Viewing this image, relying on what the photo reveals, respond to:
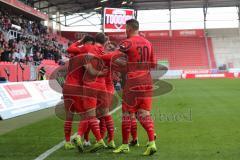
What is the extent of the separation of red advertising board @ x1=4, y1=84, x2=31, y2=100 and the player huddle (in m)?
6.95

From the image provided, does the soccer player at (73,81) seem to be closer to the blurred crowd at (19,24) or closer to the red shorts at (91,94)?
the red shorts at (91,94)

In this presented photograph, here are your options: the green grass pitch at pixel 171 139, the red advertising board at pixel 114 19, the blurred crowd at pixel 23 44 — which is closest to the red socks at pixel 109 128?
the green grass pitch at pixel 171 139

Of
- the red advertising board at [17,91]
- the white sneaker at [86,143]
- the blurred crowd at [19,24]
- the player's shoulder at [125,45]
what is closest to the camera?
the player's shoulder at [125,45]

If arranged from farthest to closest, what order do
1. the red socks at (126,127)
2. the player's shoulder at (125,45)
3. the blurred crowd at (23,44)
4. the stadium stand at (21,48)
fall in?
1. the blurred crowd at (23,44)
2. the stadium stand at (21,48)
3. the red socks at (126,127)
4. the player's shoulder at (125,45)

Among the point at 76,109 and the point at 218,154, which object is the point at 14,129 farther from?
the point at 218,154

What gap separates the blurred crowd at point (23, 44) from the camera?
24953 millimetres

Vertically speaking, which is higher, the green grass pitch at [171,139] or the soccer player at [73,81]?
the soccer player at [73,81]

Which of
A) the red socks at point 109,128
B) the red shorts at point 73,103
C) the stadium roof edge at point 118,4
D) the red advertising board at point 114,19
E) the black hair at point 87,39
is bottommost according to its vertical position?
the red socks at point 109,128

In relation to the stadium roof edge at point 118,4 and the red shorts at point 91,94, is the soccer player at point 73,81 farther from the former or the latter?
the stadium roof edge at point 118,4

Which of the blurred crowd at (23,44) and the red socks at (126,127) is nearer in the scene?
the red socks at (126,127)

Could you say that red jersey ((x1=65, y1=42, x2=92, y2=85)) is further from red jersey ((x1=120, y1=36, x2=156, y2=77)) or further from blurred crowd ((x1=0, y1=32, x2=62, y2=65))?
blurred crowd ((x1=0, y1=32, x2=62, y2=65))

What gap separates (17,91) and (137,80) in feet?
28.7

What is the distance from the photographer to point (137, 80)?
7266 mm

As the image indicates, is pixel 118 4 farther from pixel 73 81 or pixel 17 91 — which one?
pixel 73 81
